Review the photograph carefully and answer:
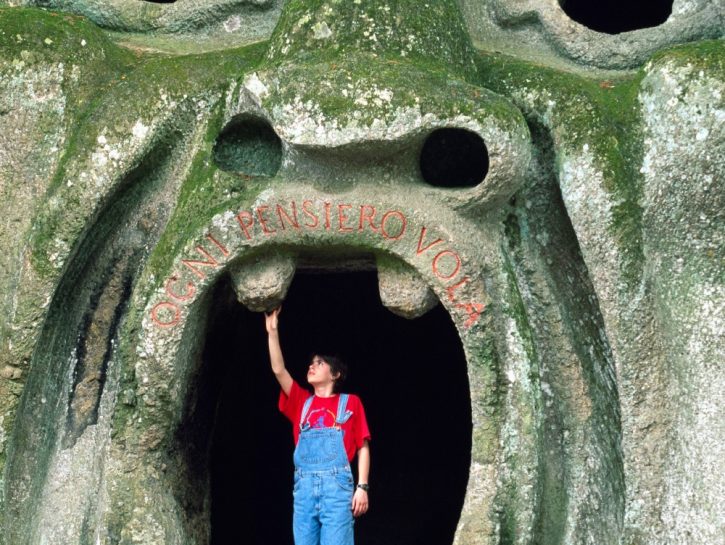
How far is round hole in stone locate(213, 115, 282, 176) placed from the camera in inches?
209

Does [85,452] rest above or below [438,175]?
below

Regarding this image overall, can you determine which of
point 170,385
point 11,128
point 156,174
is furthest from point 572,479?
point 11,128

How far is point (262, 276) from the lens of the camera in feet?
17.0

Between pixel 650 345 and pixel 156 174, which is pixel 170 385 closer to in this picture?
pixel 156 174

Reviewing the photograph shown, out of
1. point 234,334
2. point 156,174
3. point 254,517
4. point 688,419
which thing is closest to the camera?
point 688,419

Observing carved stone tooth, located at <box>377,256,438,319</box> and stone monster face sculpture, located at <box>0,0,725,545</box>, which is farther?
carved stone tooth, located at <box>377,256,438,319</box>

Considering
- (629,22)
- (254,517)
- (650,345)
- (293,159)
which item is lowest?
(254,517)

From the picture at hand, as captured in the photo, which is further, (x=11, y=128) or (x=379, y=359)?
(x=379, y=359)

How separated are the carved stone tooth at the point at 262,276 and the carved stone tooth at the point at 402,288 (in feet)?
1.15

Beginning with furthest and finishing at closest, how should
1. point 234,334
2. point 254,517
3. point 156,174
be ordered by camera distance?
point 254,517, point 234,334, point 156,174

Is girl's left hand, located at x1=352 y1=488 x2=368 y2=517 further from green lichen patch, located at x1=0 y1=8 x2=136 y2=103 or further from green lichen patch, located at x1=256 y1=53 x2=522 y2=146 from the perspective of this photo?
green lichen patch, located at x1=0 y1=8 x2=136 y2=103

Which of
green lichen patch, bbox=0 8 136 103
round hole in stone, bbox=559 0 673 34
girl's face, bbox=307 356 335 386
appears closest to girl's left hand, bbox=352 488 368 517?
girl's face, bbox=307 356 335 386

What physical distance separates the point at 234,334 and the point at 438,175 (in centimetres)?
113

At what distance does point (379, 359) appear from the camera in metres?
7.14
